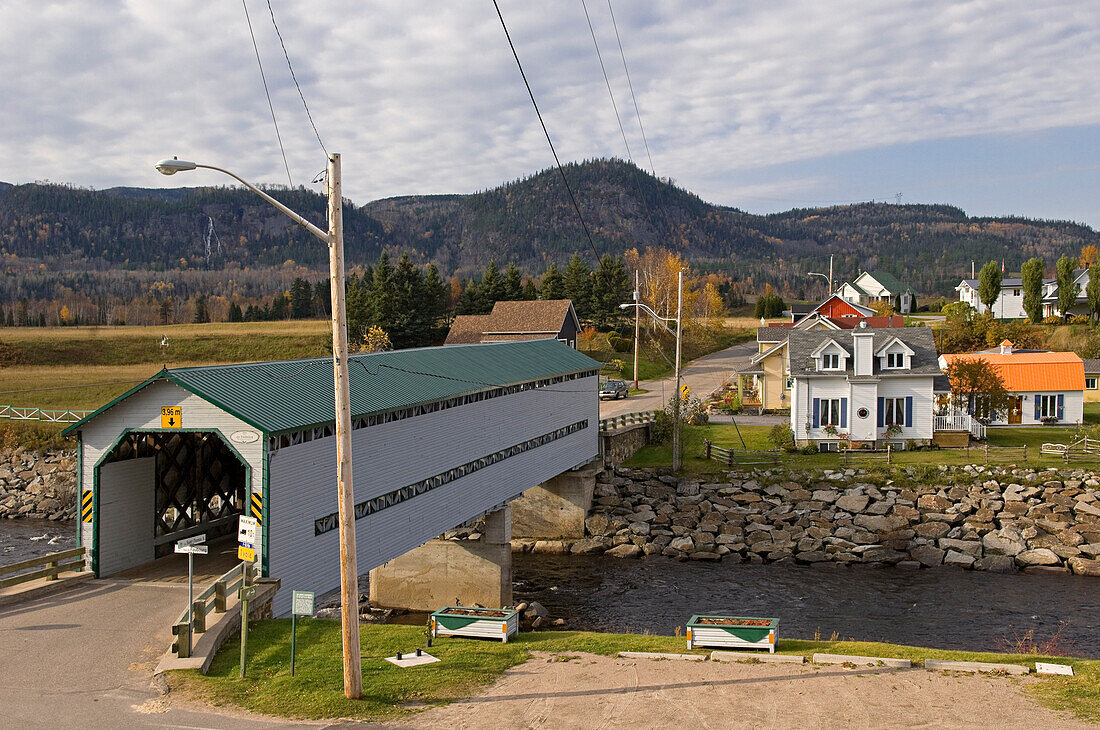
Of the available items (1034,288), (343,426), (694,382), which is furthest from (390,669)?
(1034,288)

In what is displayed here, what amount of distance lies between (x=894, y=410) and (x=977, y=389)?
5834 mm

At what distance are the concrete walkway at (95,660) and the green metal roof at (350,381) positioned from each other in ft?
12.2

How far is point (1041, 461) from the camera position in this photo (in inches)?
1476

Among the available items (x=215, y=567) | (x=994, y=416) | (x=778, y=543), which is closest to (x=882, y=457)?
(x=778, y=543)

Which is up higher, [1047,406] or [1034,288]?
[1034,288]

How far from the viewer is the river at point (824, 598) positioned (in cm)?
2541

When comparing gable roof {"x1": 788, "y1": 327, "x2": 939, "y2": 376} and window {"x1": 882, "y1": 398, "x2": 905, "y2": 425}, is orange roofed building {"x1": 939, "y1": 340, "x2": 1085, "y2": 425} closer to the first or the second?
gable roof {"x1": 788, "y1": 327, "x2": 939, "y2": 376}

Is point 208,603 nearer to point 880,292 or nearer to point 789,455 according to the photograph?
point 789,455

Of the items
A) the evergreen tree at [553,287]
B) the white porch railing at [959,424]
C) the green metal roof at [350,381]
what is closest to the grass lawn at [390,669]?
the green metal roof at [350,381]

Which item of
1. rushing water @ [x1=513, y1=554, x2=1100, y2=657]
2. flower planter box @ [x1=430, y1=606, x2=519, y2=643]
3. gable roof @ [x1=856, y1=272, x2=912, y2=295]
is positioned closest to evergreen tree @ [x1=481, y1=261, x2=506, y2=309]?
rushing water @ [x1=513, y1=554, x2=1100, y2=657]

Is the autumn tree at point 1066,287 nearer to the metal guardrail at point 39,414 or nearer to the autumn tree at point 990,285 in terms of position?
the autumn tree at point 990,285

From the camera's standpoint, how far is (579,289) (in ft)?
260

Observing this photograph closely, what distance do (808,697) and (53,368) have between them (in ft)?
234

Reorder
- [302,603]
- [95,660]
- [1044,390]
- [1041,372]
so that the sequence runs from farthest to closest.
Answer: [1041,372] < [1044,390] < [95,660] < [302,603]
